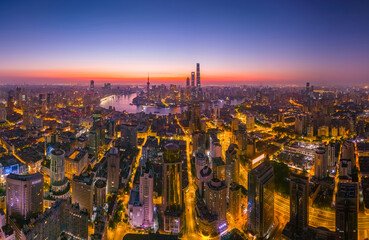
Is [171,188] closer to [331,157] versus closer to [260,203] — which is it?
[260,203]

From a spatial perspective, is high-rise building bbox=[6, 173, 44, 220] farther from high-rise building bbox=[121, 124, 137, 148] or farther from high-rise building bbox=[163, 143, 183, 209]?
high-rise building bbox=[121, 124, 137, 148]

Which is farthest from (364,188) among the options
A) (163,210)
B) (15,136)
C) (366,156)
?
(15,136)

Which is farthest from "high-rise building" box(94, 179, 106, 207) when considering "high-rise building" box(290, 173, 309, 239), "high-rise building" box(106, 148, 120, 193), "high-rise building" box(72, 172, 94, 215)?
"high-rise building" box(290, 173, 309, 239)

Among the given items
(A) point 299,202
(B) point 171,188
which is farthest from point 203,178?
(A) point 299,202

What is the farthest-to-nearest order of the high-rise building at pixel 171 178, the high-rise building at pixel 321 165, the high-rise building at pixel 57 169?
the high-rise building at pixel 321 165 → the high-rise building at pixel 57 169 → the high-rise building at pixel 171 178

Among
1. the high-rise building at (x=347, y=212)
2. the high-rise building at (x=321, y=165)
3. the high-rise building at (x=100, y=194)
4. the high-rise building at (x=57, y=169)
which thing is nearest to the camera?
the high-rise building at (x=347, y=212)

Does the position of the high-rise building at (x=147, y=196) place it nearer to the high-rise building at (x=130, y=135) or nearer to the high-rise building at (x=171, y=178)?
the high-rise building at (x=171, y=178)

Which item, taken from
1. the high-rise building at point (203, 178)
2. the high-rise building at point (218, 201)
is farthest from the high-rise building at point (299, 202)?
the high-rise building at point (203, 178)
